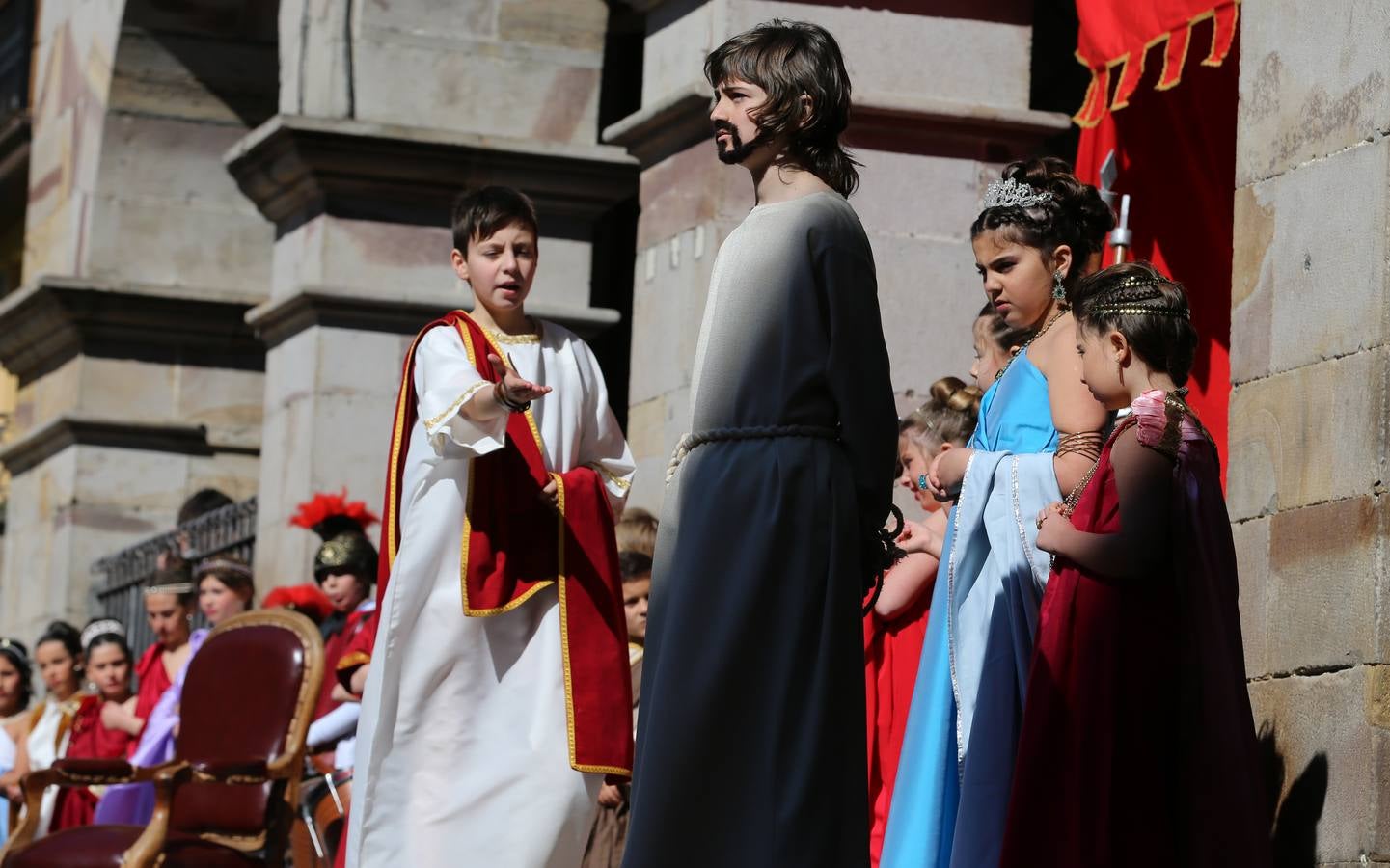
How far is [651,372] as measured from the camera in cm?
875

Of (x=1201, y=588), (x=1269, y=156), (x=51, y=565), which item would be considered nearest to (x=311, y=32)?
(x=51, y=565)

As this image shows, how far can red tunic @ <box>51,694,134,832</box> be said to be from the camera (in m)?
9.84

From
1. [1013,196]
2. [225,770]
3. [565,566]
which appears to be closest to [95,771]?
[225,770]

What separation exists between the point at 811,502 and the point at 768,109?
2.60 ft

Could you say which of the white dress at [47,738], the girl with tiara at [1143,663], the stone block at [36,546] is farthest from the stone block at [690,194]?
the stone block at [36,546]

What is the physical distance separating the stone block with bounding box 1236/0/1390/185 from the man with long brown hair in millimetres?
1135

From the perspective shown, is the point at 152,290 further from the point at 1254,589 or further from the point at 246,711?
the point at 1254,589

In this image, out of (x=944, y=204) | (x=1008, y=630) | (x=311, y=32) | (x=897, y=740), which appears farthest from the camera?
(x=311, y=32)

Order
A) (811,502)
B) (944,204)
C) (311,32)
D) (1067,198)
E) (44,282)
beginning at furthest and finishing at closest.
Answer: (44,282) → (311,32) → (944,204) → (1067,198) → (811,502)

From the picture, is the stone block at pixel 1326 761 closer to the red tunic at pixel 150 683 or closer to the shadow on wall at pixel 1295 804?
the shadow on wall at pixel 1295 804

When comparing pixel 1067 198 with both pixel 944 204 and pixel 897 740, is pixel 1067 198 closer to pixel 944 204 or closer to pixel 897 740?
pixel 897 740

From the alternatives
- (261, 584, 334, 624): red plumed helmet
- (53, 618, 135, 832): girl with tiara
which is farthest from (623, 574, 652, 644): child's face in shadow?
(53, 618, 135, 832): girl with tiara

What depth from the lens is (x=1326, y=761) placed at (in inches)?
204

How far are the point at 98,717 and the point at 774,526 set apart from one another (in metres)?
6.01
